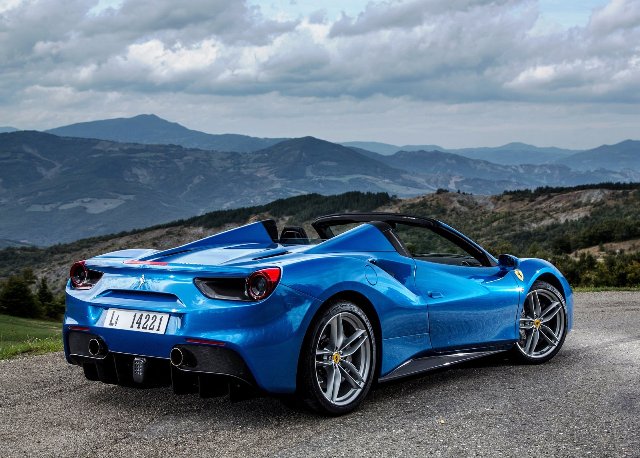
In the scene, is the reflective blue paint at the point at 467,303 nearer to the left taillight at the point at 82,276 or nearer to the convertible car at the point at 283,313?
the convertible car at the point at 283,313

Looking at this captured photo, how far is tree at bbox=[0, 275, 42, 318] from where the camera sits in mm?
68375

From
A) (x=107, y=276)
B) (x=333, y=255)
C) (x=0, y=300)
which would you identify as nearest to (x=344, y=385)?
(x=333, y=255)

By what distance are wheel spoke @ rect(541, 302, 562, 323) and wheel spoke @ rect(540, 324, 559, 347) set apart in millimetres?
63

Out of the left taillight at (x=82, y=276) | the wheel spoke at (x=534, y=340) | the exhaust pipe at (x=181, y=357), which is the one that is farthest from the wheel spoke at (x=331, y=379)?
the wheel spoke at (x=534, y=340)

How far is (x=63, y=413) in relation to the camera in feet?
17.2

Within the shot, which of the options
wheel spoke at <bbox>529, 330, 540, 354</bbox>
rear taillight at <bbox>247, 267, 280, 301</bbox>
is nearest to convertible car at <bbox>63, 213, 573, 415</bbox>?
rear taillight at <bbox>247, 267, 280, 301</bbox>

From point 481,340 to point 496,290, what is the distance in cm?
44

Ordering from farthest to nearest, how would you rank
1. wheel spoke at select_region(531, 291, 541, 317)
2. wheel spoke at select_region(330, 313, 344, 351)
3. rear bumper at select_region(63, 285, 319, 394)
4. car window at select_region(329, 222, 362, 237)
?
wheel spoke at select_region(531, 291, 541, 317) → car window at select_region(329, 222, 362, 237) → wheel spoke at select_region(330, 313, 344, 351) → rear bumper at select_region(63, 285, 319, 394)

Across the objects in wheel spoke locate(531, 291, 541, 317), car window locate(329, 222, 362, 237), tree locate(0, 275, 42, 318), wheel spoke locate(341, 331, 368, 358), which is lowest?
tree locate(0, 275, 42, 318)

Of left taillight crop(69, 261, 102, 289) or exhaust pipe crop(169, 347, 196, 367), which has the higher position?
left taillight crop(69, 261, 102, 289)

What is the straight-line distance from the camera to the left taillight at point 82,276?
535cm

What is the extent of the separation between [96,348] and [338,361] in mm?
1560

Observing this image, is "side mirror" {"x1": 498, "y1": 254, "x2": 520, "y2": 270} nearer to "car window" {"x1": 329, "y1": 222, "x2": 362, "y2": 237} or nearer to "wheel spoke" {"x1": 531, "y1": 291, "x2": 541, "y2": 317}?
"wheel spoke" {"x1": 531, "y1": 291, "x2": 541, "y2": 317}

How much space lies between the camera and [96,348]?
504 cm
